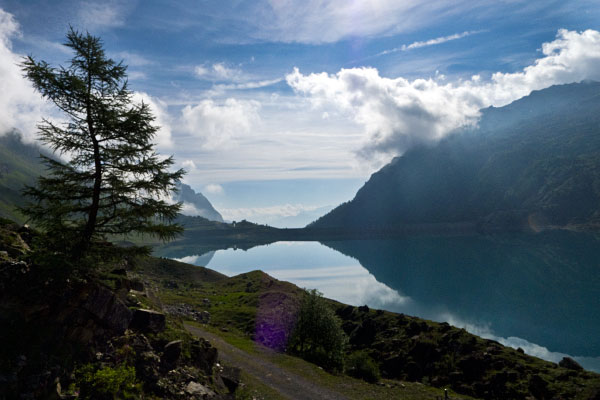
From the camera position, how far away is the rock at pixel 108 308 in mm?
16625

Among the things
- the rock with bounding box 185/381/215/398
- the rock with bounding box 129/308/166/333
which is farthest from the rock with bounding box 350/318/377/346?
the rock with bounding box 129/308/166/333

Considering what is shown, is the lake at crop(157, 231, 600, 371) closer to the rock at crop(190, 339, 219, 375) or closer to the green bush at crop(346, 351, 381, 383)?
the green bush at crop(346, 351, 381, 383)

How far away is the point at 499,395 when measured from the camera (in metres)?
39.2

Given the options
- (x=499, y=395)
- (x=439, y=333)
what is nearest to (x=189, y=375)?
(x=499, y=395)

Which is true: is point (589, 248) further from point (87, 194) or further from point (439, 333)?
point (87, 194)

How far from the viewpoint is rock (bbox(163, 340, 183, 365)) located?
771 inches

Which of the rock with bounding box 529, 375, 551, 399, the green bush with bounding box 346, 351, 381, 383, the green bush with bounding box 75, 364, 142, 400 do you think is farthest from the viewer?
the green bush with bounding box 346, 351, 381, 383

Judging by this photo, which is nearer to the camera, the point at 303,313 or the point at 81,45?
the point at 81,45

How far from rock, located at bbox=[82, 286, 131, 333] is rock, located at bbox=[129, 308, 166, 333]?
1095 mm

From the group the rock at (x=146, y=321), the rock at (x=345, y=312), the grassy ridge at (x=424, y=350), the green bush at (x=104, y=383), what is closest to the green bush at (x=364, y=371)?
the grassy ridge at (x=424, y=350)

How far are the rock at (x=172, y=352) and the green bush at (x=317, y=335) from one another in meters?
29.7

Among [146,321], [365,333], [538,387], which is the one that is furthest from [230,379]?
[365,333]

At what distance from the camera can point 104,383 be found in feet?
49.0

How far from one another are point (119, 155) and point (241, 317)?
61.2 m
